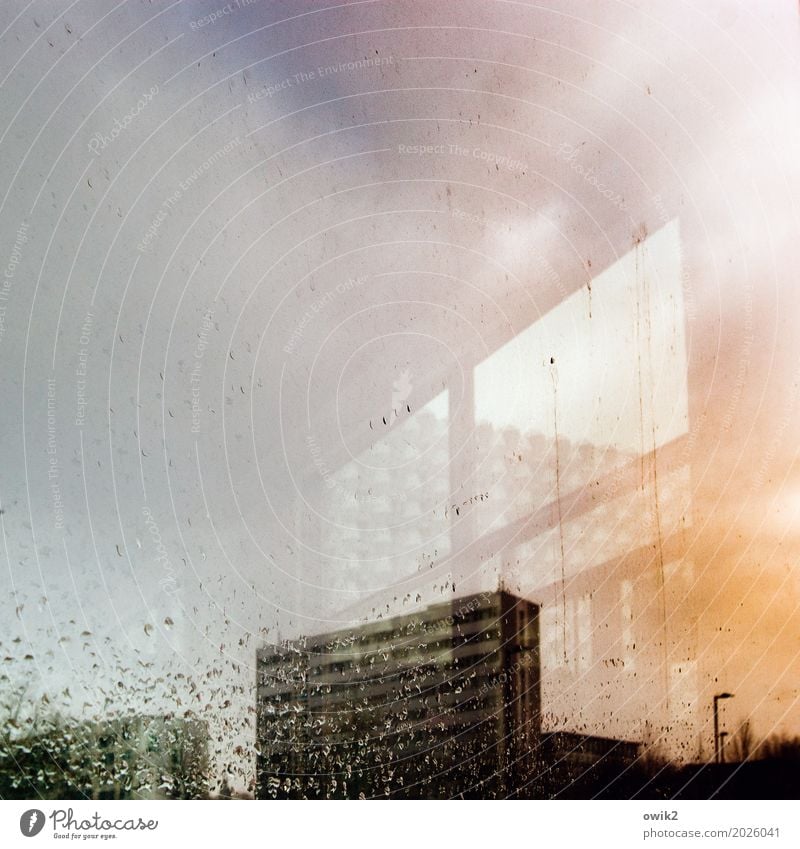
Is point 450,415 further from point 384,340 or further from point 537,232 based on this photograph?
point 537,232

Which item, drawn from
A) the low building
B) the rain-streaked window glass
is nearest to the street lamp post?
the rain-streaked window glass

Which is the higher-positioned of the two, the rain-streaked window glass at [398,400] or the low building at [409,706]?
the rain-streaked window glass at [398,400]

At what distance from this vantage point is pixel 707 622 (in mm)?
1076

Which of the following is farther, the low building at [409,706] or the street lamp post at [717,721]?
the street lamp post at [717,721]

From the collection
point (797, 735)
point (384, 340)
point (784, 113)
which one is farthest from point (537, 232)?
point (797, 735)

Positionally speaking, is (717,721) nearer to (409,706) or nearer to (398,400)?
(409,706)

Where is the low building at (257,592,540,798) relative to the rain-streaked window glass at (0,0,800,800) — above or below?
below

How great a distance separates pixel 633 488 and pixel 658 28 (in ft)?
1.89

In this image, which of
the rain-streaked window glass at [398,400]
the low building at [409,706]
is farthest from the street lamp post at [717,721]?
the low building at [409,706]

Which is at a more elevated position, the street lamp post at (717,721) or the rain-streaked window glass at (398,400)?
the rain-streaked window glass at (398,400)

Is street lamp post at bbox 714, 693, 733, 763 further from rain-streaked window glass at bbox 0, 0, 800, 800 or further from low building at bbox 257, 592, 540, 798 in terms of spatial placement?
low building at bbox 257, 592, 540, 798

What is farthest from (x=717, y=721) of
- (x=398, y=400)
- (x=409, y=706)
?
(x=398, y=400)

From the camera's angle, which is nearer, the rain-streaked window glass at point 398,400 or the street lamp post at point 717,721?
the rain-streaked window glass at point 398,400

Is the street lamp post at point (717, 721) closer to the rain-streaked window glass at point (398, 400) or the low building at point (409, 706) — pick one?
the rain-streaked window glass at point (398, 400)
